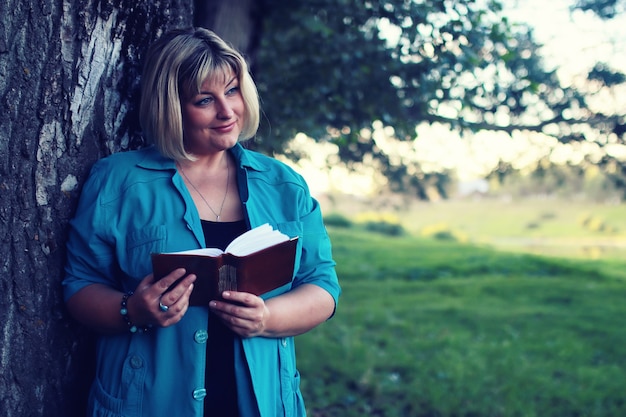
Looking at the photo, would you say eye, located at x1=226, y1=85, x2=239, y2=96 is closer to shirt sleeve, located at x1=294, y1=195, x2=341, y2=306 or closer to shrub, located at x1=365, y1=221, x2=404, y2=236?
shirt sleeve, located at x1=294, y1=195, x2=341, y2=306

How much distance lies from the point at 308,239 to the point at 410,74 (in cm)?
288

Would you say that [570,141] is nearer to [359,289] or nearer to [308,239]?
[308,239]

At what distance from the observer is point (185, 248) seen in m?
1.97

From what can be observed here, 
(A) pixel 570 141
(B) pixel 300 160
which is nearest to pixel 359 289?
(B) pixel 300 160

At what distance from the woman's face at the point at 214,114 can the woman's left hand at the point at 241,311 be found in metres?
0.55

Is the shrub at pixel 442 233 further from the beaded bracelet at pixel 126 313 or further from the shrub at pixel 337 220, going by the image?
the beaded bracelet at pixel 126 313

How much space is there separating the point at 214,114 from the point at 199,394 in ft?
2.98

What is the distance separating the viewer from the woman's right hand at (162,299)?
5.85ft

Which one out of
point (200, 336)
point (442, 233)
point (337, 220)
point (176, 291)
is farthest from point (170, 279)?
point (442, 233)

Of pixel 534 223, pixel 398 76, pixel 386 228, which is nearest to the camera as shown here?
pixel 398 76

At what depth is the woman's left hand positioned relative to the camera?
186cm

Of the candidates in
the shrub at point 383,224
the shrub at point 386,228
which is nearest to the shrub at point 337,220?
the shrub at point 383,224

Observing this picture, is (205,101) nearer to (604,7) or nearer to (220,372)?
(220,372)

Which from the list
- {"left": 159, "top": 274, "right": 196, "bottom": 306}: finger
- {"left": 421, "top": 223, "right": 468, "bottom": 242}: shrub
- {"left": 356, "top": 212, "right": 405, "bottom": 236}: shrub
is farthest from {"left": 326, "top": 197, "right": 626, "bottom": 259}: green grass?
{"left": 159, "top": 274, "right": 196, "bottom": 306}: finger
